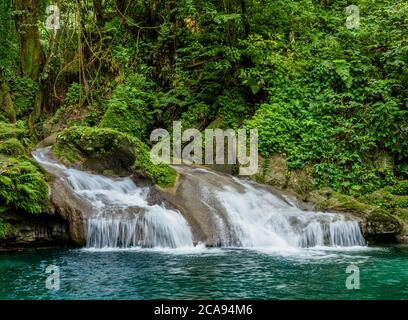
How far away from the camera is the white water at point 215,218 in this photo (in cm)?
882

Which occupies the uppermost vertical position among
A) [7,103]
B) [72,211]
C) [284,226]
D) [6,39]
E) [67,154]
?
[6,39]

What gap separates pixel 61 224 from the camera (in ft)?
29.0

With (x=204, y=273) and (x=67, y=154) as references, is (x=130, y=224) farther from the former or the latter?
(x=67, y=154)

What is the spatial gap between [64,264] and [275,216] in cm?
452

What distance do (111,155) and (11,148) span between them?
243 cm

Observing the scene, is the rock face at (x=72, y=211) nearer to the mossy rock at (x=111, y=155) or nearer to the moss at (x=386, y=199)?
the mossy rock at (x=111, y=155)

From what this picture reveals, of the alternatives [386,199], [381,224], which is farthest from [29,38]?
[381,224]

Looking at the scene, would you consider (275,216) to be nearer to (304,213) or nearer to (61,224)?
(304,213)

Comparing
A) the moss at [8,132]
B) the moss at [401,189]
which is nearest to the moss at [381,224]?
the moss at [401,189]

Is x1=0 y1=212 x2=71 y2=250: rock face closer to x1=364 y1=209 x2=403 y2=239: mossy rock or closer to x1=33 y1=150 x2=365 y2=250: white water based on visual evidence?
x1=33 y1=150 x2=365 y2=250: white water

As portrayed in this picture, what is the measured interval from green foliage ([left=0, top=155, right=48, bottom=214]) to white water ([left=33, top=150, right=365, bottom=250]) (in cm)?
89

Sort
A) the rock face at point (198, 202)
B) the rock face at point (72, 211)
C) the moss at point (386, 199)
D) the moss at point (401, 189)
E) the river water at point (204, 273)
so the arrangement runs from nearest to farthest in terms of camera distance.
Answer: the river water at point (204, 273) → the rock face at point (72, 211) → the rock face at point (198, 202) → the moss at point (386, 199) → the moss at point (401, 189)

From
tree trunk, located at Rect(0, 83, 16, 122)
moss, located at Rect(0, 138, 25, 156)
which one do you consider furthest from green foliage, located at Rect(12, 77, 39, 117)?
moss, located at Rect(0, 138, 25, 156)

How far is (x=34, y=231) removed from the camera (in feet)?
28.5
